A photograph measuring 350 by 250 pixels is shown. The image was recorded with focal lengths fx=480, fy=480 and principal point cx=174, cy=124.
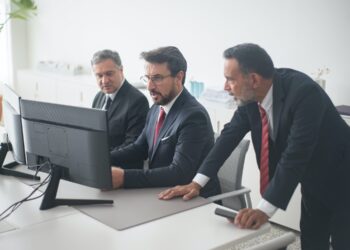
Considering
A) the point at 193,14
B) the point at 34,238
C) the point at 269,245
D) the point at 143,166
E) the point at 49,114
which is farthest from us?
the point at 193,14

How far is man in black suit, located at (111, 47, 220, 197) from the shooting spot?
225 centimetres

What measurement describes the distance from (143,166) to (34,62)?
4.41 m

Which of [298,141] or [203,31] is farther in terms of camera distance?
[203,31]

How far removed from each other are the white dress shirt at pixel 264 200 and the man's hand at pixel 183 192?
37 millimetres

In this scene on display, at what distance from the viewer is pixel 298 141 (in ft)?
6.15

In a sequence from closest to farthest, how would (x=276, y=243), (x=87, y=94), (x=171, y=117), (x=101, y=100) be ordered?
(x=276, y=243)
(x=171, y=117)
(x=101, y=100)
(x=87, y=94)

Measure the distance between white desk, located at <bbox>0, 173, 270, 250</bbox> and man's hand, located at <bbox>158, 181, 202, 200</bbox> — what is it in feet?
0.34

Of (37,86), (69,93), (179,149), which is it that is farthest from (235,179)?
(37,86)

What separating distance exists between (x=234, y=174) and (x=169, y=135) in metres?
0.47

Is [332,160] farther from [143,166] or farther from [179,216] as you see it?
[143,166]

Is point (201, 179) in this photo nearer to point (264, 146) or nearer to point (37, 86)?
point (264, 146)

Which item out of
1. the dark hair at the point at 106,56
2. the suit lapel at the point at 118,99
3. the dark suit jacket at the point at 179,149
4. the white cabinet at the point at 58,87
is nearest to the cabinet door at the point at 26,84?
the white cabinet at the point at 58,87

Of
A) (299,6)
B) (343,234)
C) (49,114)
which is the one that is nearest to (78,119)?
(49,114)

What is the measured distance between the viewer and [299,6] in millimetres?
3480
